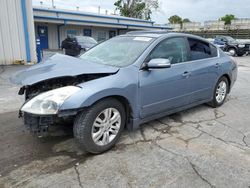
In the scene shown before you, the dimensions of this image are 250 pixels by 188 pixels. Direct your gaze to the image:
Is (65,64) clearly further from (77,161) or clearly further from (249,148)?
(249,148)

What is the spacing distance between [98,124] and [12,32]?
8.82 metres

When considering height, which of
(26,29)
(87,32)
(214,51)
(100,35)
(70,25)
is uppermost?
(70,25)

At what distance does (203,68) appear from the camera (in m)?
4.41

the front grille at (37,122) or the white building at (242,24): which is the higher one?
the white building at (242,24)

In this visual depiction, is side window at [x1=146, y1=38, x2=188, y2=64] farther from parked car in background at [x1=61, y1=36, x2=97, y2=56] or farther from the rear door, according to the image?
parked car in background at [x1=61, y1=36, x2=97, y2=56]

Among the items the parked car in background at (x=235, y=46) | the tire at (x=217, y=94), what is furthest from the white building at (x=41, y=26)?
the parked car in background at (x=235, y=46)

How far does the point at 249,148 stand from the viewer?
133 inches

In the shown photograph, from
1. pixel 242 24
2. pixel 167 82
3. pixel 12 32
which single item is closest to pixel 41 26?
pixel 12 32

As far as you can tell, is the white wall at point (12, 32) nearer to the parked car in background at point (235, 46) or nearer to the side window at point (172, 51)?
the side window at point (172, 51)

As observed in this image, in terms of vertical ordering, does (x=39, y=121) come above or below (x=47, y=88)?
below

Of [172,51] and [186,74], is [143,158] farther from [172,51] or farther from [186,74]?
[172,51]

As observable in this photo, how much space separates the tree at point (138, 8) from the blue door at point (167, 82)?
135ft

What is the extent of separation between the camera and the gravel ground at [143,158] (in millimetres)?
2568

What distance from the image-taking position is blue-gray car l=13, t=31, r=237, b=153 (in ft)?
8.95
